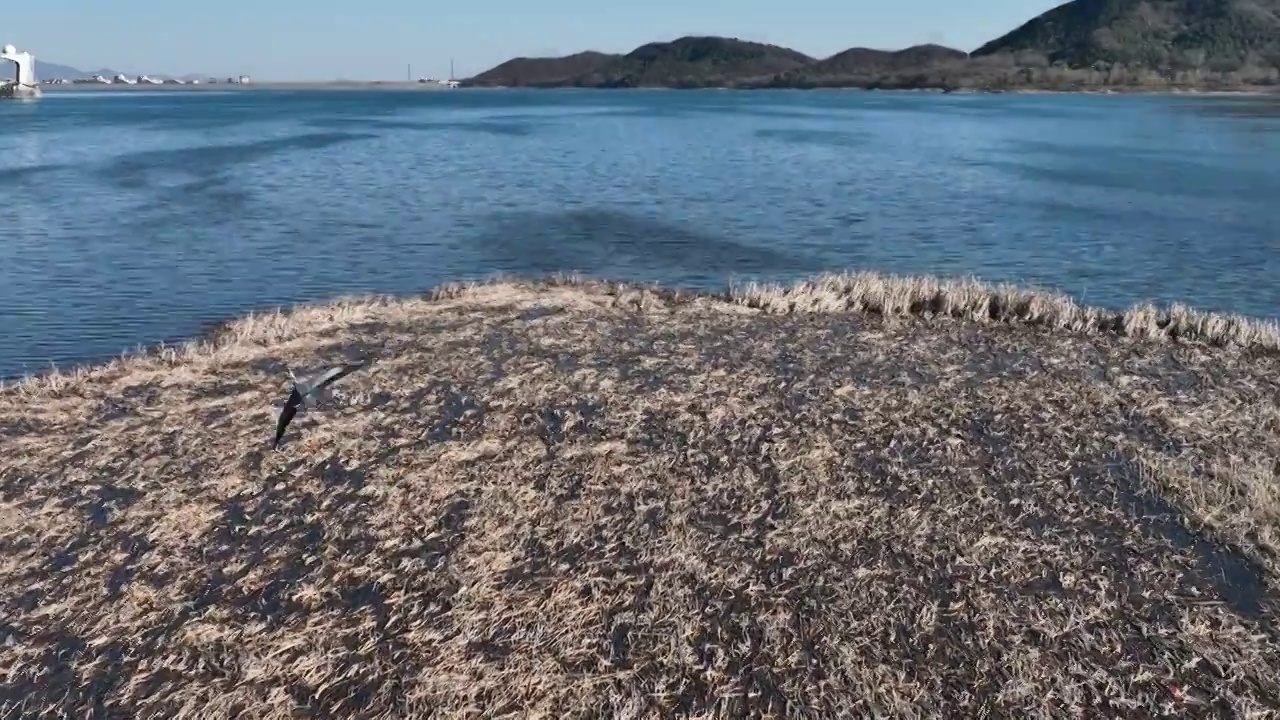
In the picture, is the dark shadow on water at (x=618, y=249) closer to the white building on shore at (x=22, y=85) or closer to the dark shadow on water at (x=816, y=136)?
the dark shadow on water at (x=816, y=136)

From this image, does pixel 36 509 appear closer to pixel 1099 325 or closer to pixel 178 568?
pixel 178 568

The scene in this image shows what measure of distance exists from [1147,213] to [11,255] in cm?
3629

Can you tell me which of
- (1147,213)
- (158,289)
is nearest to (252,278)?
(158,289)

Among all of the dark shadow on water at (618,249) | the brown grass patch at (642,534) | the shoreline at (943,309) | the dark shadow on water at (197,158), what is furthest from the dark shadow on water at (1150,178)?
the dark shadow on water at (197,158)

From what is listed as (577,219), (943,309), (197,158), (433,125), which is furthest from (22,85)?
(943,309)

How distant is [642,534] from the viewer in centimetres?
924

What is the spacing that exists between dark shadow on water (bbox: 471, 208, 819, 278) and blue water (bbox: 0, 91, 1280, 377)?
5.9 inches

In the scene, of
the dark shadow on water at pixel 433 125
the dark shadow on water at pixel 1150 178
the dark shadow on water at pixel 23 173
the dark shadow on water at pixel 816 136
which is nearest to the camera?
the dark shadow on water at pixel 23 173

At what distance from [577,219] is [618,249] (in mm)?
5981

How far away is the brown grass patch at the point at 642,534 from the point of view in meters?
7.28

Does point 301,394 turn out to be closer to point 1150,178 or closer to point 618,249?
point 618,249

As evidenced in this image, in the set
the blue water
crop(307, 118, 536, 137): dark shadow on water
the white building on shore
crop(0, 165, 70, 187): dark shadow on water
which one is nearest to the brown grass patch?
the blue water

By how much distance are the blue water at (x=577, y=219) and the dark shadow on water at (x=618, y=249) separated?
0.49 ft

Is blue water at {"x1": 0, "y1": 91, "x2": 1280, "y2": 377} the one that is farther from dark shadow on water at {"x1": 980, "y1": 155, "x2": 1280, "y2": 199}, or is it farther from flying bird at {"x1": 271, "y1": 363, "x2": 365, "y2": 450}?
flying bird at {"x1": 271, "y1": 363, "x2": 365, "y2": 450}
